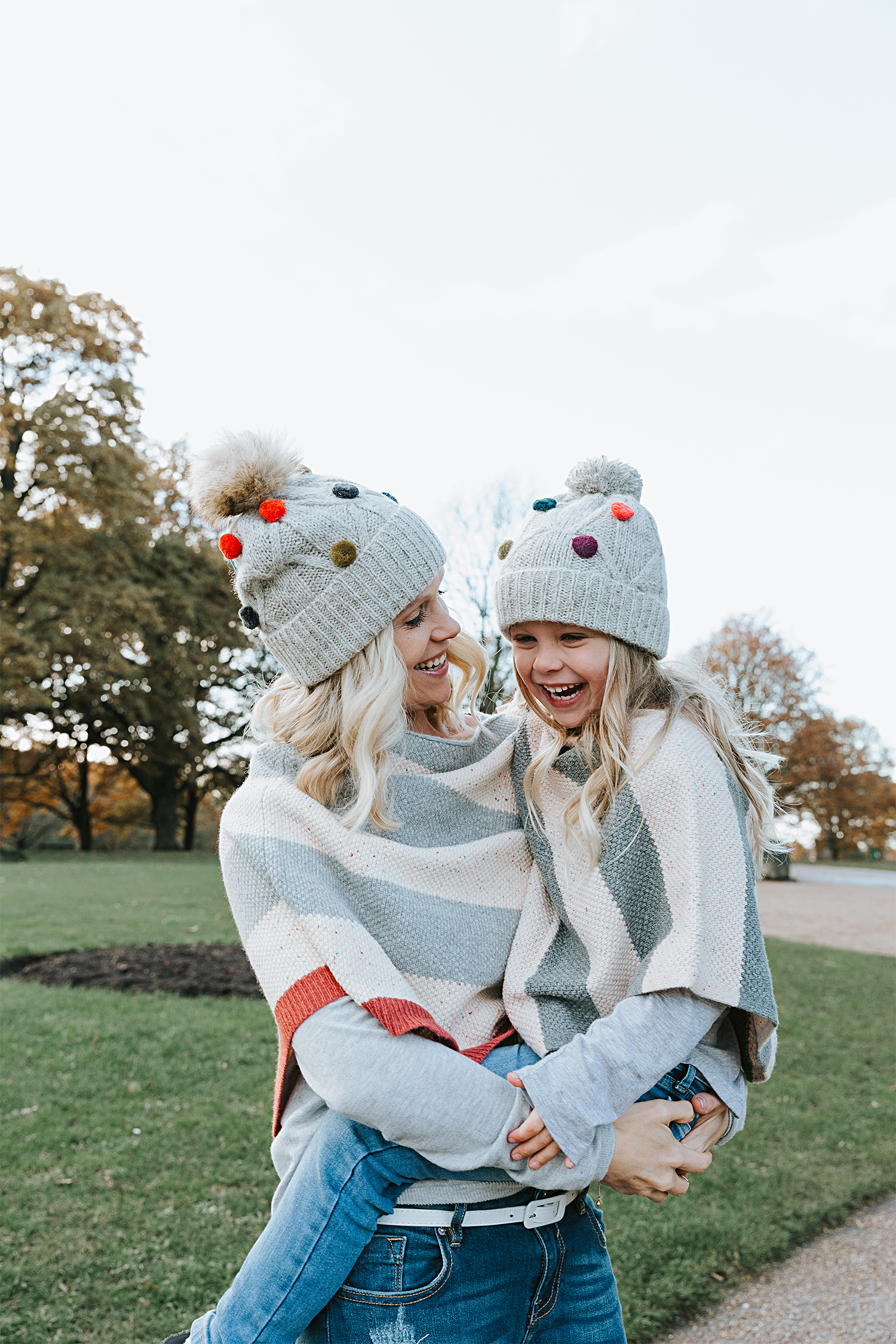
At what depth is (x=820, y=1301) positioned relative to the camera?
396cm

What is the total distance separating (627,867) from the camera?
1.92 metres

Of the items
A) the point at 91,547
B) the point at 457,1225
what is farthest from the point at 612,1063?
the point at 91,547

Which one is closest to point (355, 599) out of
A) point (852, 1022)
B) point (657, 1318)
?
point (657, 1318)

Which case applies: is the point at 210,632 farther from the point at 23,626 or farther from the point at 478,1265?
the point at 478,1265

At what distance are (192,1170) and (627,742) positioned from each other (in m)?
3.91

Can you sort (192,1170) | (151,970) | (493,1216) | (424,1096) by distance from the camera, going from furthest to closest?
1. (151,970)
2. (192,1170)
3. (493,1216)
4. (424,1096)

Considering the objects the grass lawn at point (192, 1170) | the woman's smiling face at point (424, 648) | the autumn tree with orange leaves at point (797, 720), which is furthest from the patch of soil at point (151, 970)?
the autumn tree with orange leaves at point (797, 720)

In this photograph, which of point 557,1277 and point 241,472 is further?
point 241,472

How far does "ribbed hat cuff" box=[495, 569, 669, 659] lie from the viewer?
7.07 feet

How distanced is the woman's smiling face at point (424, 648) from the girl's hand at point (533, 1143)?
935 millimetres

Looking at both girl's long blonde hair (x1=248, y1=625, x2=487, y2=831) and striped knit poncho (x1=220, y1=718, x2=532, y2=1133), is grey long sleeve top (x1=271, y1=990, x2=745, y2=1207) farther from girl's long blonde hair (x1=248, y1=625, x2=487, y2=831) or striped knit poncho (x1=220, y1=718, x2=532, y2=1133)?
girl's long blonde hair (x1=248, y1=625, x2=487, y2=831)

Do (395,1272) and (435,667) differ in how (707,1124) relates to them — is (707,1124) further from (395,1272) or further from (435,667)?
(435,667)

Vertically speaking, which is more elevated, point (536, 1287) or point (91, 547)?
point (91, 547)

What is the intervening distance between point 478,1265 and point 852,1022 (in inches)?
308
